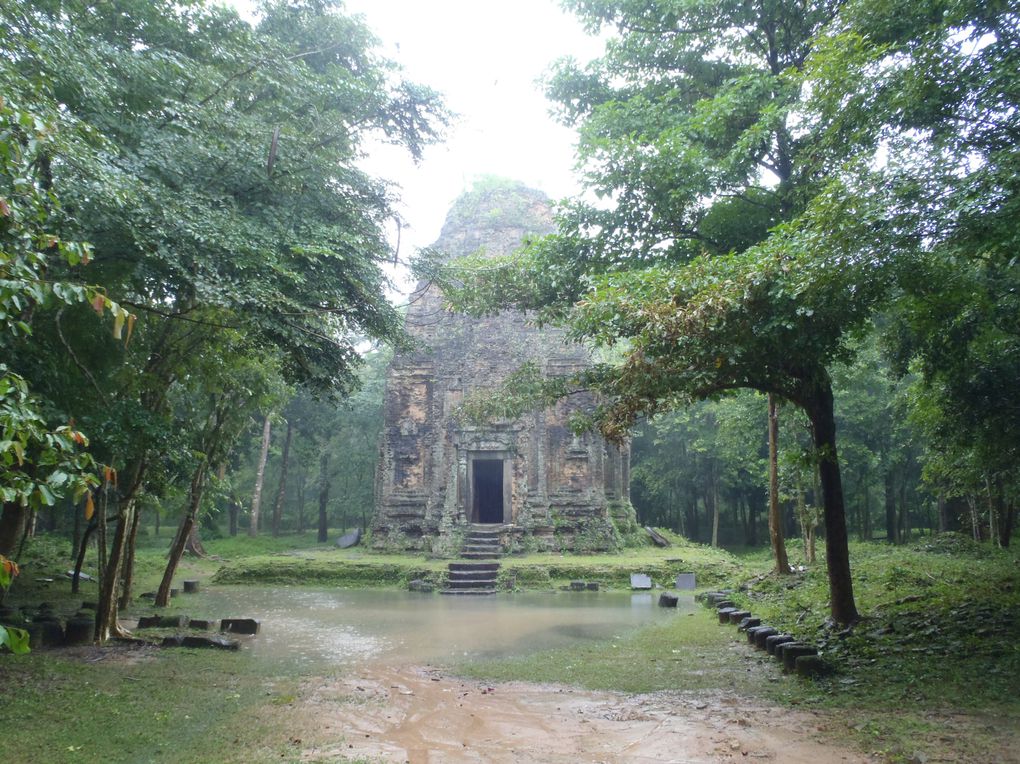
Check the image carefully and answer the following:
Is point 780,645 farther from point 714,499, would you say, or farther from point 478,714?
point 714,499

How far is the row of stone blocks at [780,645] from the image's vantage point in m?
6.77

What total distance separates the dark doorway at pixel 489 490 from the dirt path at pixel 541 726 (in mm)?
16974

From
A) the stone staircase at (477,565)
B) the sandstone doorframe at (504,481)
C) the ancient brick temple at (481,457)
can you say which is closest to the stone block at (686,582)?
the ancient brick temple at (481,457)

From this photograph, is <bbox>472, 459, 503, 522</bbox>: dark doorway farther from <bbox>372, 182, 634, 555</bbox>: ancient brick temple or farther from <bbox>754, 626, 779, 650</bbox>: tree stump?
<bbox>754, 626, 779, 650</bbox>: tree stump

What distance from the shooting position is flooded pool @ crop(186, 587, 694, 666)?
348 inches

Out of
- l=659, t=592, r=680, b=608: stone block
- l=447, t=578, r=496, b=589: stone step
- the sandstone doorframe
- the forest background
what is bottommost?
l=447, t=578, r=496, b=589: stone step

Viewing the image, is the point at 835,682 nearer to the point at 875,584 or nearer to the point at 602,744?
the point at 602,744

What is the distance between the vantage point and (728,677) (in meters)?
7.02

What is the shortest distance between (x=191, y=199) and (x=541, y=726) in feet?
21.0

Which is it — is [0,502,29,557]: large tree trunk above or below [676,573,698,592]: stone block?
above

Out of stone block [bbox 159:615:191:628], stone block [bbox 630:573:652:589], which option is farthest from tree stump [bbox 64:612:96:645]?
stone block [bbox 630:573:652:589]

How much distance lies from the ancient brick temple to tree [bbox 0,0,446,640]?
10.2 m

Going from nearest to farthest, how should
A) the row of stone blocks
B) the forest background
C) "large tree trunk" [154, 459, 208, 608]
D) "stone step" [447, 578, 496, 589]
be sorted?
the forest background
the row of stone blocks
"large tree trunk" [154, 459, 208, 608]
"stone step" [447, 578, 496, 589]

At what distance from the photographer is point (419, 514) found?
68.7ft
